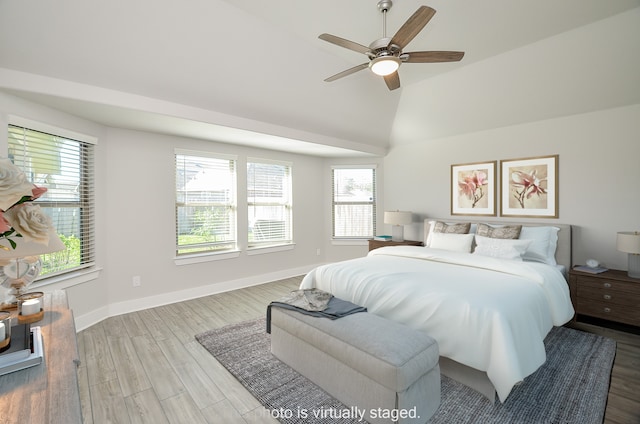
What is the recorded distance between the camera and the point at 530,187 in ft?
13.7

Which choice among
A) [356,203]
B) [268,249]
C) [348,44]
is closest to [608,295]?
[348,44]

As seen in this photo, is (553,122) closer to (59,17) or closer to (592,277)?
(592,277)

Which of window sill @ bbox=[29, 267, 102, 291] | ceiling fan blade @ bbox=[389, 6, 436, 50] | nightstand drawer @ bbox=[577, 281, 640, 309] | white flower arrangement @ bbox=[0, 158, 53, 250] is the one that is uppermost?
ceiling fan blade @ bbox=[389, 6, 436, 50]

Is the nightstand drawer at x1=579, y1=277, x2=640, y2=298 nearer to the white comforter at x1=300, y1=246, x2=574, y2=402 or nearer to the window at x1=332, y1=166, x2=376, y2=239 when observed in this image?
the white comforter at x1=300, y1=246, x2=574, y2=402

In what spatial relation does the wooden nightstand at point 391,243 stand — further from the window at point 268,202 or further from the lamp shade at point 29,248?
the lamp shade at point 29,248

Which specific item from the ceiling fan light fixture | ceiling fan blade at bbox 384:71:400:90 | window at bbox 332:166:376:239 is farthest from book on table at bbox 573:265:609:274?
window at bbox 332:166:376:239

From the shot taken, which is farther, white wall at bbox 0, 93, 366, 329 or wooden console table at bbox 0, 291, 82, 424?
white wall at bbox 0, 93, 366, 329

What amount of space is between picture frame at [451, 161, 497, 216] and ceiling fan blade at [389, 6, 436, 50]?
9.99 ft

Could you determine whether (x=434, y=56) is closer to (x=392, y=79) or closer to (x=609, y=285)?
(x=392, y=79)

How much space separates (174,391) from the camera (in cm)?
226

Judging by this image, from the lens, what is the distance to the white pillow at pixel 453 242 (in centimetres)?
405

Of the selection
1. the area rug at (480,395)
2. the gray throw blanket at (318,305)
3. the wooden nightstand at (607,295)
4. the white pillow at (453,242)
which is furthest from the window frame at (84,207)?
the wooden nightstand at (607,295)

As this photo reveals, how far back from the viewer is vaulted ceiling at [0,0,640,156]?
2.39m

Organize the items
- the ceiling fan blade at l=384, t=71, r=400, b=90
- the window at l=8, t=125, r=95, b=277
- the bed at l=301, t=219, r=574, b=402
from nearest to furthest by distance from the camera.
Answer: the bed at l=301, t=219, r=574, b=402 < the ceiling fan blade at l=384, t=71, r=400, b=90 < the window at l=8, t=125, r=95, b=277
